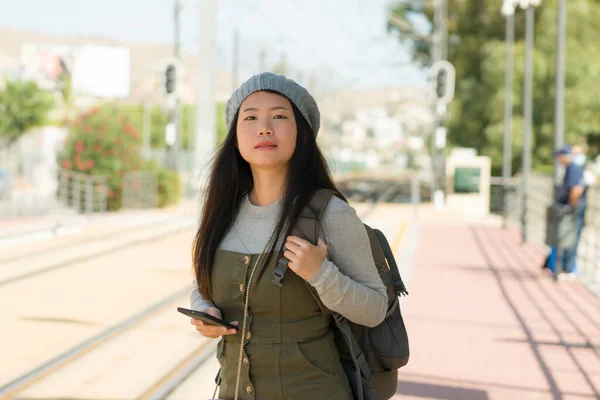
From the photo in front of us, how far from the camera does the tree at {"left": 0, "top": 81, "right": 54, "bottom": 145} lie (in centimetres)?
4841

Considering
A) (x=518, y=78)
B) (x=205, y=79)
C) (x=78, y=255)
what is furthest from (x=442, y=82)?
(x=205, y=79)

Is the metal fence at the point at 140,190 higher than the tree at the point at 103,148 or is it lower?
lower

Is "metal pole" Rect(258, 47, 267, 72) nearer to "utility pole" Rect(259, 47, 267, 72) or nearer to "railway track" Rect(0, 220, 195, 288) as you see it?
"utility pole" Rect(259, 47, 267, 72)

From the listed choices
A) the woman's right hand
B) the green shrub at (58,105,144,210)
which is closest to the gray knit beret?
the woman's right hand

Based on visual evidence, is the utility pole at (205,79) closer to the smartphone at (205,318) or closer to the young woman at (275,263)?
the young woman at (275,263)

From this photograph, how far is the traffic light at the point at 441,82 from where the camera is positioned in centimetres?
2773

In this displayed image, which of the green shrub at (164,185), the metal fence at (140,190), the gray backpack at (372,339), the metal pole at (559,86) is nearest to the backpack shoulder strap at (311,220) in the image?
the gray backpack at (372,339)

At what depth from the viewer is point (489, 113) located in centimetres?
4222

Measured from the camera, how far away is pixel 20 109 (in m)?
48.8

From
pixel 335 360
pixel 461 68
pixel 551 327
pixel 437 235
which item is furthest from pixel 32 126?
pixel 335 360

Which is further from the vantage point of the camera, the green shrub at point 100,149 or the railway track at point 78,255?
the green shrub at point 100,149

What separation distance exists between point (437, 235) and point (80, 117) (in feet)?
37.5

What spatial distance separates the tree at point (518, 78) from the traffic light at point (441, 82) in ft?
37.4

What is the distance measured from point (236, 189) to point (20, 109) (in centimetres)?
4816
